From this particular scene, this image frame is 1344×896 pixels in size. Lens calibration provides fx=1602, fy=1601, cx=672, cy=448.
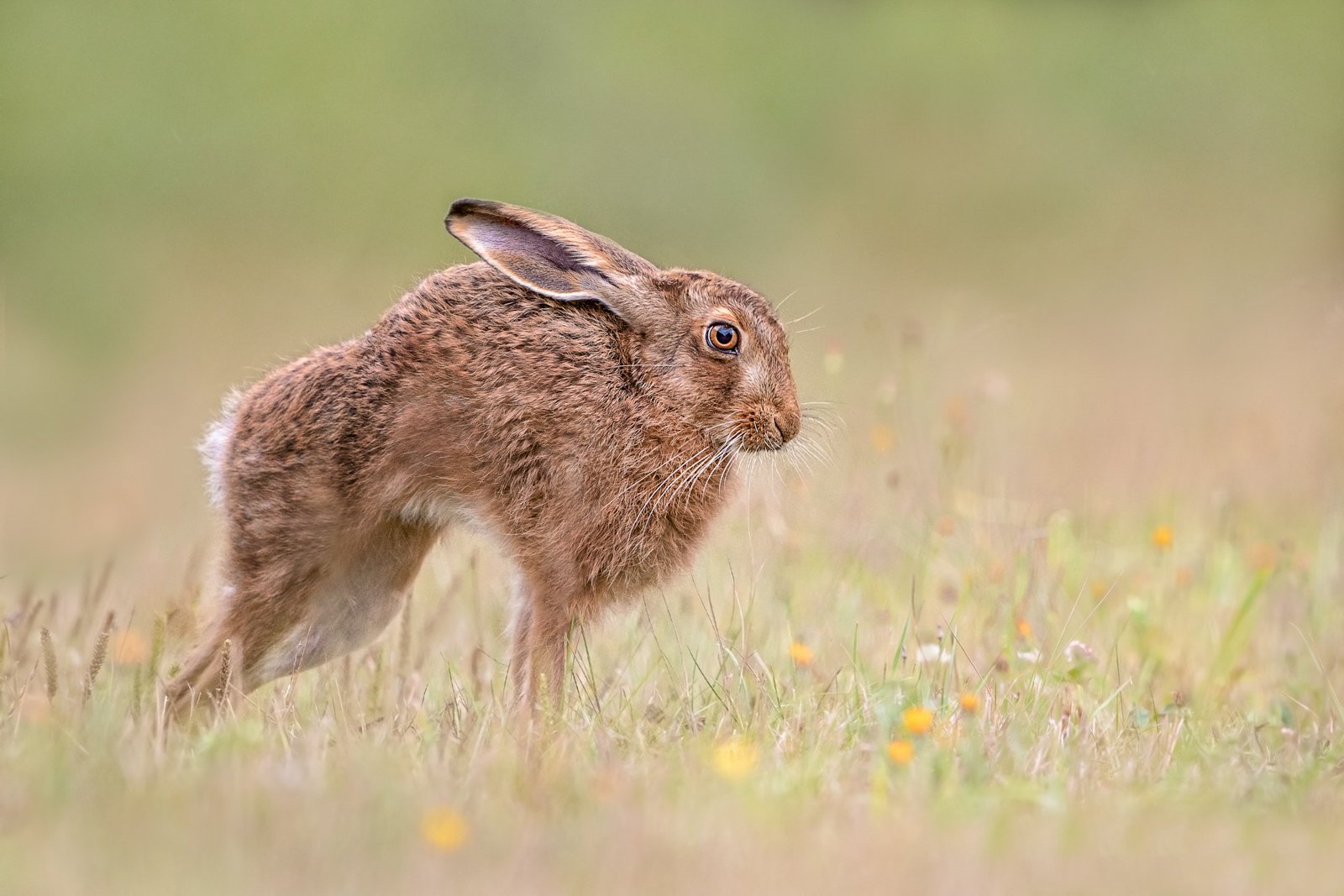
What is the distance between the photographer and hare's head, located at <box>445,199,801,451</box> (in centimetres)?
534

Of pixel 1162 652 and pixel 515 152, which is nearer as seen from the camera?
pixel 1162 652

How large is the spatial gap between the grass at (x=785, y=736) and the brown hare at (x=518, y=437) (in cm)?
24

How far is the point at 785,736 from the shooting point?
453cm

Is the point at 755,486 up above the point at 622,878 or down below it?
above

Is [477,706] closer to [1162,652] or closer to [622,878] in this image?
[622,878]

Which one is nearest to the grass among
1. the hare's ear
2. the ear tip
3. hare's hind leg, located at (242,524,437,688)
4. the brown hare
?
hare's hind leg, located at (242,524,437,688)

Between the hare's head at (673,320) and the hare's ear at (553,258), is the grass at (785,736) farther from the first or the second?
the hare's ear at (553,258)

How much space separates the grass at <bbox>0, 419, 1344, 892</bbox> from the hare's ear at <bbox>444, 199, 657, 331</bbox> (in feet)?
3.35

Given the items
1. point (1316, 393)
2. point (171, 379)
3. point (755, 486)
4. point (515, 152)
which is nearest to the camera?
point (755, 486)

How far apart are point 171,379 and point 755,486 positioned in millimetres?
6810

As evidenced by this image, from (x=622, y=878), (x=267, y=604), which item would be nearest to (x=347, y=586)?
(x=267, y=604)

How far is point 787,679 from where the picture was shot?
17.6ft

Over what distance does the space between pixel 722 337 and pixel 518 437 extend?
79 centimetres

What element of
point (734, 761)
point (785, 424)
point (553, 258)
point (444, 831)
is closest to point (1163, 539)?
point (785, 424)
